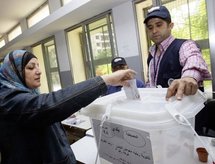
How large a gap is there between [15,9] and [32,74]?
4.71m

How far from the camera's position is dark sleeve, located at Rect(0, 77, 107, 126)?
73 cm

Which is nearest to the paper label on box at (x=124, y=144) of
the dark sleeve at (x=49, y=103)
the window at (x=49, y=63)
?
the dark sleeve at (x=49, y=103)

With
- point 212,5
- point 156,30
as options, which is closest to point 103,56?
point 212,5

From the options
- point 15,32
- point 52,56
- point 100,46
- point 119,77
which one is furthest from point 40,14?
point 119,77

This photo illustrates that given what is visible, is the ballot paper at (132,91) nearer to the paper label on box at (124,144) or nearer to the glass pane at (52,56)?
the paper label on box at (124,144)

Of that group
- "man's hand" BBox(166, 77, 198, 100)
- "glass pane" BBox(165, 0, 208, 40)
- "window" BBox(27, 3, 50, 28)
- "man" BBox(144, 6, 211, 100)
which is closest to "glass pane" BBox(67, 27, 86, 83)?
"window" BBox(27, 3, 50, 28)

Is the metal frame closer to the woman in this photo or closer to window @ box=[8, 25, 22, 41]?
the woman

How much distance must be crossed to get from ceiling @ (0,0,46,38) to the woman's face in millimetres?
4140

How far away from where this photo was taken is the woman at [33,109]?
2.43ft

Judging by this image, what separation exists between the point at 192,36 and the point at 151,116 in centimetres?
241

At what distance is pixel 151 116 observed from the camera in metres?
0.59

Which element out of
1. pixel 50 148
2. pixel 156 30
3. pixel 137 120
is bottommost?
pixel 50 148

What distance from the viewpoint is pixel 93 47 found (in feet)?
14.3

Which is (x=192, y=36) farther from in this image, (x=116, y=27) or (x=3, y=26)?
(x=3, y=26)
